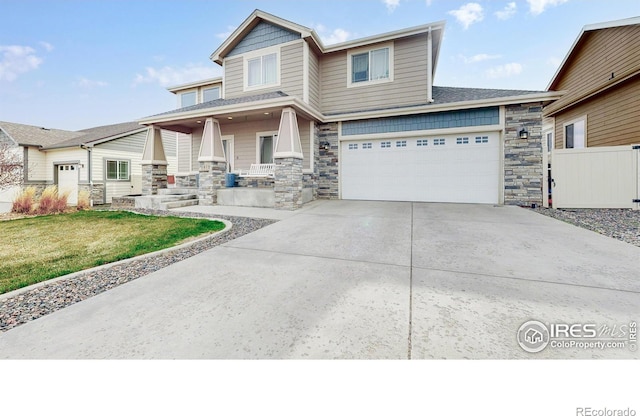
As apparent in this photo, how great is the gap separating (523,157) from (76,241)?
11893 mm

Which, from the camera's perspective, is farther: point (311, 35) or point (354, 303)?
point (311, 35)

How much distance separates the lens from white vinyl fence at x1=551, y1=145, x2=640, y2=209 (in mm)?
7367

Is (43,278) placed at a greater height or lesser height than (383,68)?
lesser

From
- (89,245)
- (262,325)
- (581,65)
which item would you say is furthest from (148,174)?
(581,65)

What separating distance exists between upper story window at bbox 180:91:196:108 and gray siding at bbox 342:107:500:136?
9082mm

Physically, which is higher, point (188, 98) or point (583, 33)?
point (583, 33)

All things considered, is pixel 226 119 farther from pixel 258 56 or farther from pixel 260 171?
pixel 258 56

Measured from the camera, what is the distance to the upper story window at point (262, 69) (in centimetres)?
1094

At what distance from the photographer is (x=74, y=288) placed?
2945mm

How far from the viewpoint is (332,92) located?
11102mm

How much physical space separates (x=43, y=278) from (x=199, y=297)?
2199 millimetres

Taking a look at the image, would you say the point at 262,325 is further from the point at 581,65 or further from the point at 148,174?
the point at 581,65

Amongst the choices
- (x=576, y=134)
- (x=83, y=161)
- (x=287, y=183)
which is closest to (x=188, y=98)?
(x=83, y=161)

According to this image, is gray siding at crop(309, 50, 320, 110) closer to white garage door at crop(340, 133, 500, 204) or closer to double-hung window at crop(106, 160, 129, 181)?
white garage door at crop(340, 133, 500, 204)
